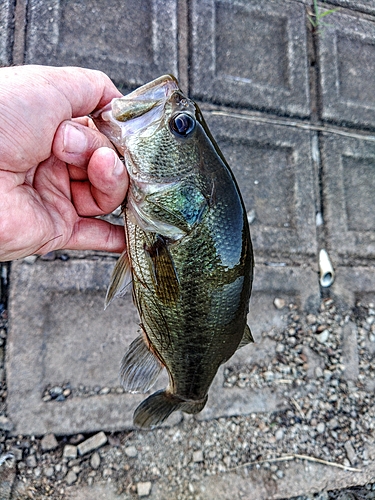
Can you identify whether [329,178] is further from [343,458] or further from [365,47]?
[343,458]

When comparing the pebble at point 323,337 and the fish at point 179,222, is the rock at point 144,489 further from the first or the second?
the pebble at point 323,337

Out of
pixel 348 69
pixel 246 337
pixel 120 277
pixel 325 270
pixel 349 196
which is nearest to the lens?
pixel 120 277

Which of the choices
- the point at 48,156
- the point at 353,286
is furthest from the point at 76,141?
the point at 353,286

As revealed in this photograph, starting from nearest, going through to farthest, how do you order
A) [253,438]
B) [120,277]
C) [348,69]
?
[120,277], [253,438], [348,69]

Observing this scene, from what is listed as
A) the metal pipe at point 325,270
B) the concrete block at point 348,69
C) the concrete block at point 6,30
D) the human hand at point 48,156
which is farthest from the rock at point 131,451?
the concrete block at point 348,69

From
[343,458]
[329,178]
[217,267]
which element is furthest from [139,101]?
[343,458]

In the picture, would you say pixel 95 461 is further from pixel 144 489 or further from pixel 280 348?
pixel 280 348

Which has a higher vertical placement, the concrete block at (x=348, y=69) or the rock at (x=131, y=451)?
the concrete block at (x=348, y=69)
